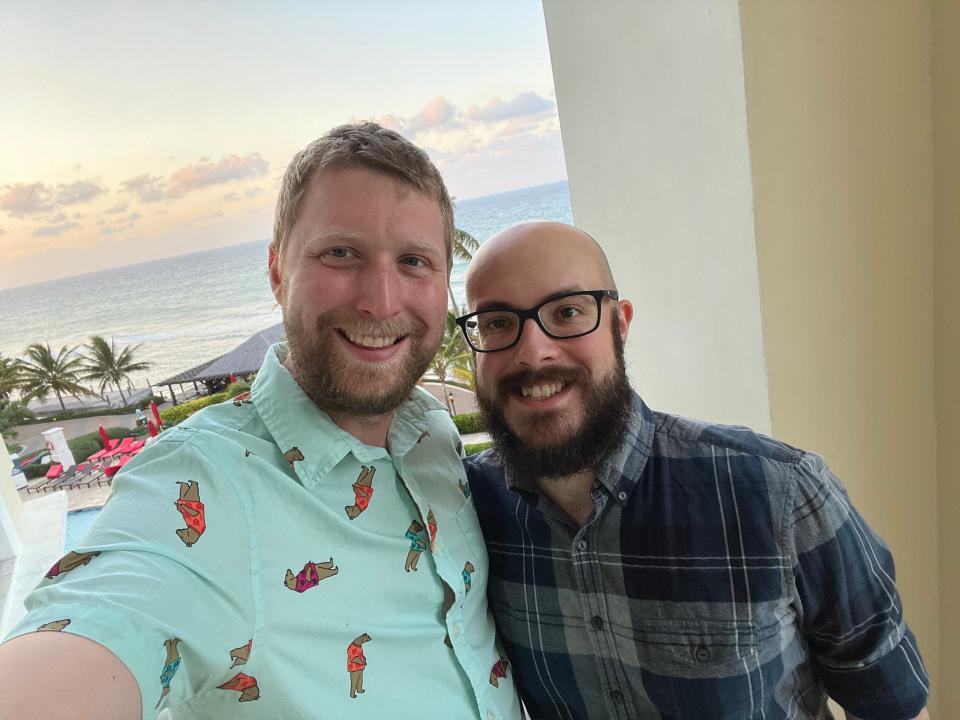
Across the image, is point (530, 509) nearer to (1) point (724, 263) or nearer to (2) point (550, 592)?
(2) point (550, 592)

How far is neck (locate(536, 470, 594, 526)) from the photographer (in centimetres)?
109

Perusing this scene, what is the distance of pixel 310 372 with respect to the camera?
1.02 metres

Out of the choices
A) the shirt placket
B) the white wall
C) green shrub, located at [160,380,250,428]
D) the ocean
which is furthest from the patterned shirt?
green shrub, located at [160,380,250,428]

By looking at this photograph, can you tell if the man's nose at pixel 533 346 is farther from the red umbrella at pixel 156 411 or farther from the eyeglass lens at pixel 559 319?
the red umbrella at pixel 156 411

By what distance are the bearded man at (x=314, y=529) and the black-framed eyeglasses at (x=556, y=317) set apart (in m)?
0.11

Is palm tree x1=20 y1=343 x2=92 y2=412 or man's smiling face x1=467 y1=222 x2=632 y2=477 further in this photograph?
palm tree x1=20 y1=343 x2=92 y2=412

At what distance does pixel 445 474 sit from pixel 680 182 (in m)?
0.95

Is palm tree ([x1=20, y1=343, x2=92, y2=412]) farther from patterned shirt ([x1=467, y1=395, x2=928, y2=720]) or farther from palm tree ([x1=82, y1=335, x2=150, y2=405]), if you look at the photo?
patterned shirt ([x1=467, y1=395, x2=928, y2=720])

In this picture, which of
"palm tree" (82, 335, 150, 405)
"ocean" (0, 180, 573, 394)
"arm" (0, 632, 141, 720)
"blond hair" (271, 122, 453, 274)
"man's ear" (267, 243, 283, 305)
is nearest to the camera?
"arm" (0, 632, 141, 720)

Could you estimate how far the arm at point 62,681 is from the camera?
544 millimetres

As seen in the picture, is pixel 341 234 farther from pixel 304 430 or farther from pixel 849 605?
pixel 849 605

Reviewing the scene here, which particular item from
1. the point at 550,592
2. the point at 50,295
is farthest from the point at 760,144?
the point at 50,295

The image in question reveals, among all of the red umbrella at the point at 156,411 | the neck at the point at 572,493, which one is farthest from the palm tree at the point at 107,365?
the neck at the point at 572,493

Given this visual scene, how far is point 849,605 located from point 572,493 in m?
0.46
